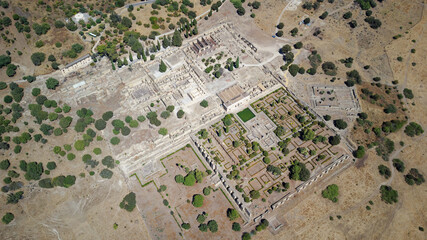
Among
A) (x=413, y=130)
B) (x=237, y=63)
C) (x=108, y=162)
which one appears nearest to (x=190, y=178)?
(x=108, y=162)

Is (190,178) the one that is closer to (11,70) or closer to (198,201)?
(198,201)

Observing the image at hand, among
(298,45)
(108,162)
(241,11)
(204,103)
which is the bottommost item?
(108,162)

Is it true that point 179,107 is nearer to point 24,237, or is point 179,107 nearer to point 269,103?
point 269,103

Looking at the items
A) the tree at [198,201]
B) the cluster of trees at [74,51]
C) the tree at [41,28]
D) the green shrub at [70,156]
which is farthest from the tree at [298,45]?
the tree at [41,28]

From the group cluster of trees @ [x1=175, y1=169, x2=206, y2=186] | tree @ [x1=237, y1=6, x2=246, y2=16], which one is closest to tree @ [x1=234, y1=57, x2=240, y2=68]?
tree @ [x1=237, y1=6, x2=246, y2=16]

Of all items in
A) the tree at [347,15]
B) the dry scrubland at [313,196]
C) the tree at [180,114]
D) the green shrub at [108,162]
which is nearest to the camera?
the dry scrubland at [313,196]

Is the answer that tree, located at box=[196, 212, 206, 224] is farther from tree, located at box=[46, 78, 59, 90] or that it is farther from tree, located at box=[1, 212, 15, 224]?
tree, located at box=[46, 78, 59, 90]

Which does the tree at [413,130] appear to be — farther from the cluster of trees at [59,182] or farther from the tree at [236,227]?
the cluster of trees at [59,182]
